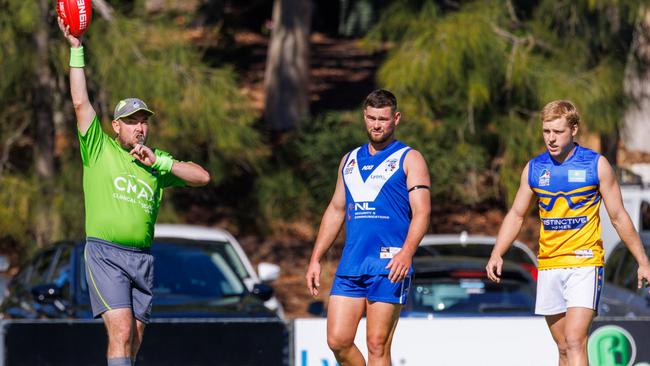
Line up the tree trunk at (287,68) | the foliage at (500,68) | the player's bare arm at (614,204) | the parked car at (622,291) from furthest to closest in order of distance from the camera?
the tree trunk at (287,68) < the foliage at (500,68) < the parked car at (622,291) < the player's bare arm at (614,204)

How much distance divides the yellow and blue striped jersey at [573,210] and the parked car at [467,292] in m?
2.52

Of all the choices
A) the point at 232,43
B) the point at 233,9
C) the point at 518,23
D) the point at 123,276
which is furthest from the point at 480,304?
the point at 233,9

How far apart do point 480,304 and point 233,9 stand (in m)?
12.3

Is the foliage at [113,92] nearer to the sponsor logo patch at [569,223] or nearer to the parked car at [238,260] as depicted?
the parked car at [238,260]

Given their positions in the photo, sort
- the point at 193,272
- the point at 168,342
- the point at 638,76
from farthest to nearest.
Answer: the point at 638,76
the point at 193,272
the point at 168,342

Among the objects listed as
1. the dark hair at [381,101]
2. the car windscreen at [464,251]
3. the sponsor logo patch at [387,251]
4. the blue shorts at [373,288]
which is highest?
the dark hair at [381,101]

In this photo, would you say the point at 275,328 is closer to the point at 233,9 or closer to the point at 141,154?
the point at 141,154

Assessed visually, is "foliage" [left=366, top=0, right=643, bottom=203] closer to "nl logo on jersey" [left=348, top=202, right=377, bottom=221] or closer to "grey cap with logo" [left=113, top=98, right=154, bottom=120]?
"nl logo on jersey" [left=348, top=202, right=377, bottom=221]

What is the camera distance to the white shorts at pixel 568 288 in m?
7.20

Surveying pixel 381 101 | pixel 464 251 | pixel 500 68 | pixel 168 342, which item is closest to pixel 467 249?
pixel 464 251

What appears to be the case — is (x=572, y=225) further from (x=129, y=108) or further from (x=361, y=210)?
(x=129, y=108)

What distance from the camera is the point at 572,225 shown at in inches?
285

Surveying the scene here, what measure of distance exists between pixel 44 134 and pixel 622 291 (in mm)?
7056

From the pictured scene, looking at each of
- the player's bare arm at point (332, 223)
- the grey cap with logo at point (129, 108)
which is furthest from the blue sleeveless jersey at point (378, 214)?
the grey cap with logo at point (129, 108)
